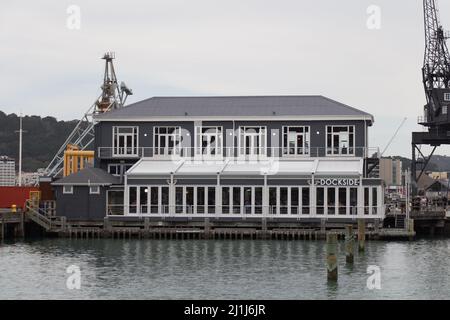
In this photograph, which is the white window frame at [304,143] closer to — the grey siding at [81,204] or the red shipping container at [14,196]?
the grey siding at [81,204]

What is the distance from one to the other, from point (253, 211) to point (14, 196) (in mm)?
18499

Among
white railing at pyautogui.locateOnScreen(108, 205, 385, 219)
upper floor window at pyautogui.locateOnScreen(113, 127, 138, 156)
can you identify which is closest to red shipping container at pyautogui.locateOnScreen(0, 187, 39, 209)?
upper floor window at pyautogui.locateOnScreen(113, 127, 138, 156)

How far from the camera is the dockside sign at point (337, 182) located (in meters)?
59.7

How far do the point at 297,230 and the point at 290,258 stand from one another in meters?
10.6

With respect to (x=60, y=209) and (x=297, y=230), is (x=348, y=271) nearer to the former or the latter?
(x=297, y=230)

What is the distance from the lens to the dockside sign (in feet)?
196

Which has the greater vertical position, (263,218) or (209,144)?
(209,144)

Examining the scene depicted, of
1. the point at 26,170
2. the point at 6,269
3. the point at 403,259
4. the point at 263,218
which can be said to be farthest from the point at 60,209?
the point at 26,170

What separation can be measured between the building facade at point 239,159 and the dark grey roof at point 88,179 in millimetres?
681

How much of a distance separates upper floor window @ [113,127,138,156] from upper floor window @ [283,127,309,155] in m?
11.7

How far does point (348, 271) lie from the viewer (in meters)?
43.0

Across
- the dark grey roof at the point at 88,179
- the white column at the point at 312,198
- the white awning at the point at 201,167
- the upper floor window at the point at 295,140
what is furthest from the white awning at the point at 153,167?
the white column at the point at 312,198

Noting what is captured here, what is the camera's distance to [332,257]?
39.0 m

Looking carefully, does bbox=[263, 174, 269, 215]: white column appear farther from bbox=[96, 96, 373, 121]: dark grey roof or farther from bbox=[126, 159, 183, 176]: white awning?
bbox=[96, 96, 373, 121]: dark grey roof
